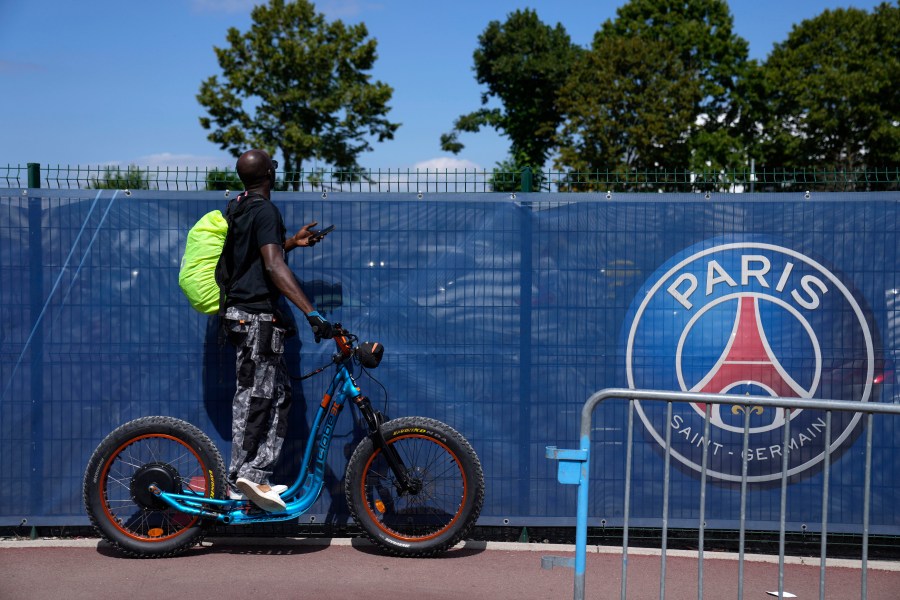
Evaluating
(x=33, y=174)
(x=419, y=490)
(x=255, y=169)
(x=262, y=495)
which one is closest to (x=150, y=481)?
(x=262, y=495)

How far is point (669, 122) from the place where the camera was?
45281mm

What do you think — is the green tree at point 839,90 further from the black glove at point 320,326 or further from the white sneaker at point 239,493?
the white sneaker at point 239,493

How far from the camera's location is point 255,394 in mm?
5352

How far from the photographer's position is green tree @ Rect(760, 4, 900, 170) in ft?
143

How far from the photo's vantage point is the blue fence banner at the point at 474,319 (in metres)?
5.84

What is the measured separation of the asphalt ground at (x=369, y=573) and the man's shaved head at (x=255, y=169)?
224cm

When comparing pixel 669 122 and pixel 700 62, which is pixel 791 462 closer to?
pixel 669 122

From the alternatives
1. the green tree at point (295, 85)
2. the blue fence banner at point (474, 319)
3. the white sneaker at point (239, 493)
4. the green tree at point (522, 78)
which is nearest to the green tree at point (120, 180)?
the blue fence banner at point (474, 319)

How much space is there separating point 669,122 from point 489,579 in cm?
4261

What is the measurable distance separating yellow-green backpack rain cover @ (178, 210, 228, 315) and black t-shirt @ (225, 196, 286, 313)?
0.14 metres

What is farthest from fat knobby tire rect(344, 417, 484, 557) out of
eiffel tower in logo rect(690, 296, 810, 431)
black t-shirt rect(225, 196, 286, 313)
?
eiffel tower in logo rect(690, 296, 810, 431)

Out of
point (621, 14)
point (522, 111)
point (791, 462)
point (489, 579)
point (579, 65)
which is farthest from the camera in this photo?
point (522, 111)

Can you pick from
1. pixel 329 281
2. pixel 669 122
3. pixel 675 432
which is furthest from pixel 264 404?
pixel 669 122

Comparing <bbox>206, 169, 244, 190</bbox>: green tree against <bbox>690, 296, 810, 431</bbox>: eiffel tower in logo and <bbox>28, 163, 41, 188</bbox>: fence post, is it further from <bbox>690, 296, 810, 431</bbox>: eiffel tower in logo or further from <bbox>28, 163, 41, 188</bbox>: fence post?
<bbox>690, 296, 810, 431</bbox>: eiffel tower in logo
